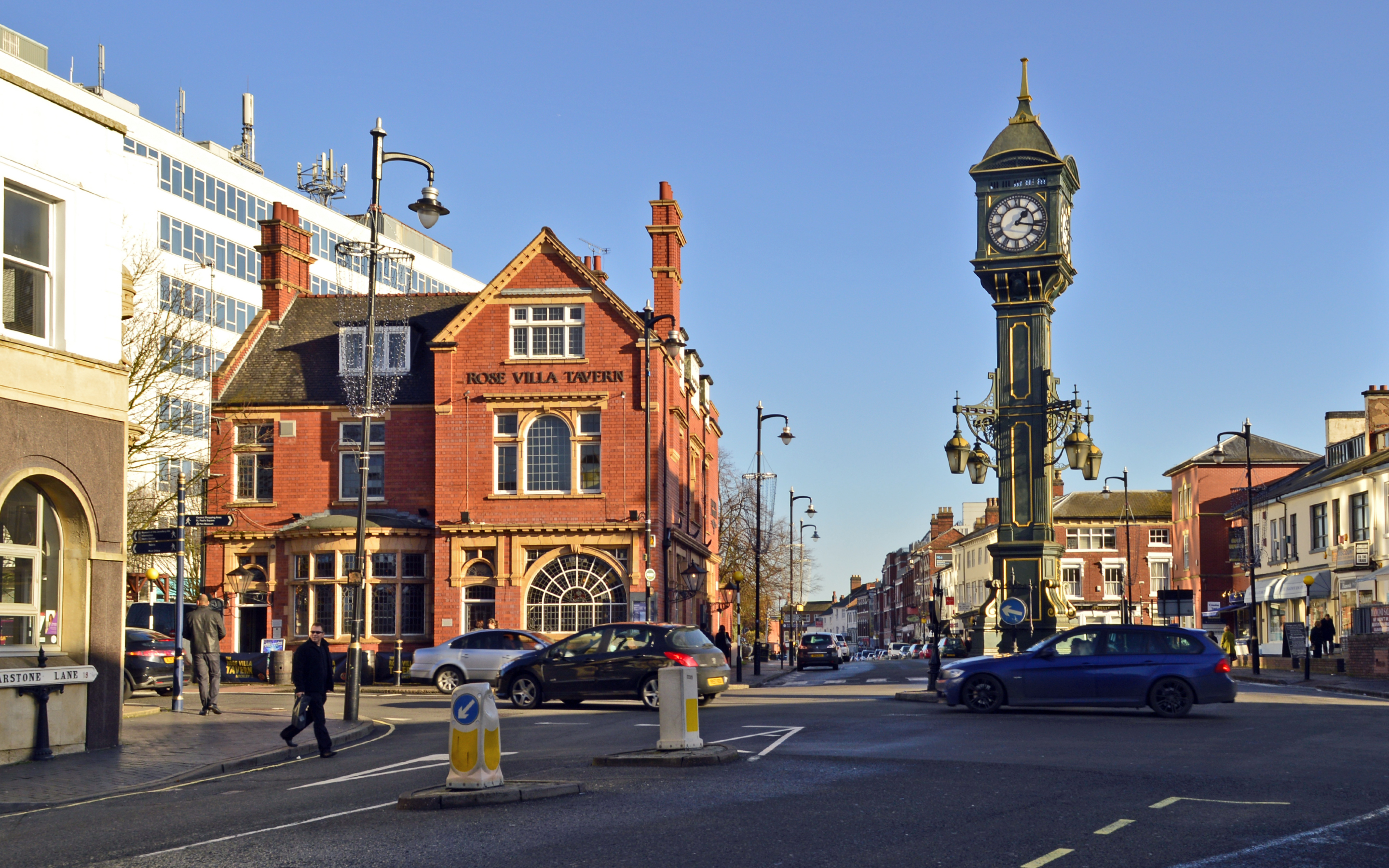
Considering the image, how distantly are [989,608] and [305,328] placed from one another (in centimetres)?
2349

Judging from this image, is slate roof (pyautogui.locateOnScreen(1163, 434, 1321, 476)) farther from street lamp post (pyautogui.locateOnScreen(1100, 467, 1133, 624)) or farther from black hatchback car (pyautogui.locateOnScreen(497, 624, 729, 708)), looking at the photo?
black hatchback car (pyautogui.locateOnScreen(497, 624, 729, 708))

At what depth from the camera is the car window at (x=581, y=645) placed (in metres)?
25.6

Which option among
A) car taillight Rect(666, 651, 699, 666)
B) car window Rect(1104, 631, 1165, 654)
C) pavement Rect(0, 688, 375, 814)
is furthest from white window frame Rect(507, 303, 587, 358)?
car window Rect(1104, 631, 1165, 654)

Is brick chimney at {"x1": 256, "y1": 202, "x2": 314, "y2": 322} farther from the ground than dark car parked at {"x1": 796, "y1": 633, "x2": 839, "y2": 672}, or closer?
farther from the ground

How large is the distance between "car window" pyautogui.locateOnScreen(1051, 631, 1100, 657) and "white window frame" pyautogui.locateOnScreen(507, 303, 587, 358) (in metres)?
21.5

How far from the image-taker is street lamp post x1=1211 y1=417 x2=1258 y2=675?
149 ft

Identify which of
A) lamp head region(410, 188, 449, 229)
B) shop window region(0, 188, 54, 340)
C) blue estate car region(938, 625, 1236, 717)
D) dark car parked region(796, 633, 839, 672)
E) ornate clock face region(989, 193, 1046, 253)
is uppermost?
ornate clock face region(989, 193, 1046, 253)

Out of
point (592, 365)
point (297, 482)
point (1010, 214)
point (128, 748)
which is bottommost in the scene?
point (128, 748)

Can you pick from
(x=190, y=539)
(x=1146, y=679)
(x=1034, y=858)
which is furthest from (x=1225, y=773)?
(x=190, y=539)

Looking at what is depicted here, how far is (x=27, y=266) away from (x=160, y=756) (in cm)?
632

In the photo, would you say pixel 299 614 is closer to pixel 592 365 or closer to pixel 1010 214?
pixel 592 365

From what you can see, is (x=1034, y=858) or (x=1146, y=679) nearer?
(x=1034, y=858)

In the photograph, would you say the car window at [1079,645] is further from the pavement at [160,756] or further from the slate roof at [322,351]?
the slate roof at [322,351]

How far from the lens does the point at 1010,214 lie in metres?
35.8
